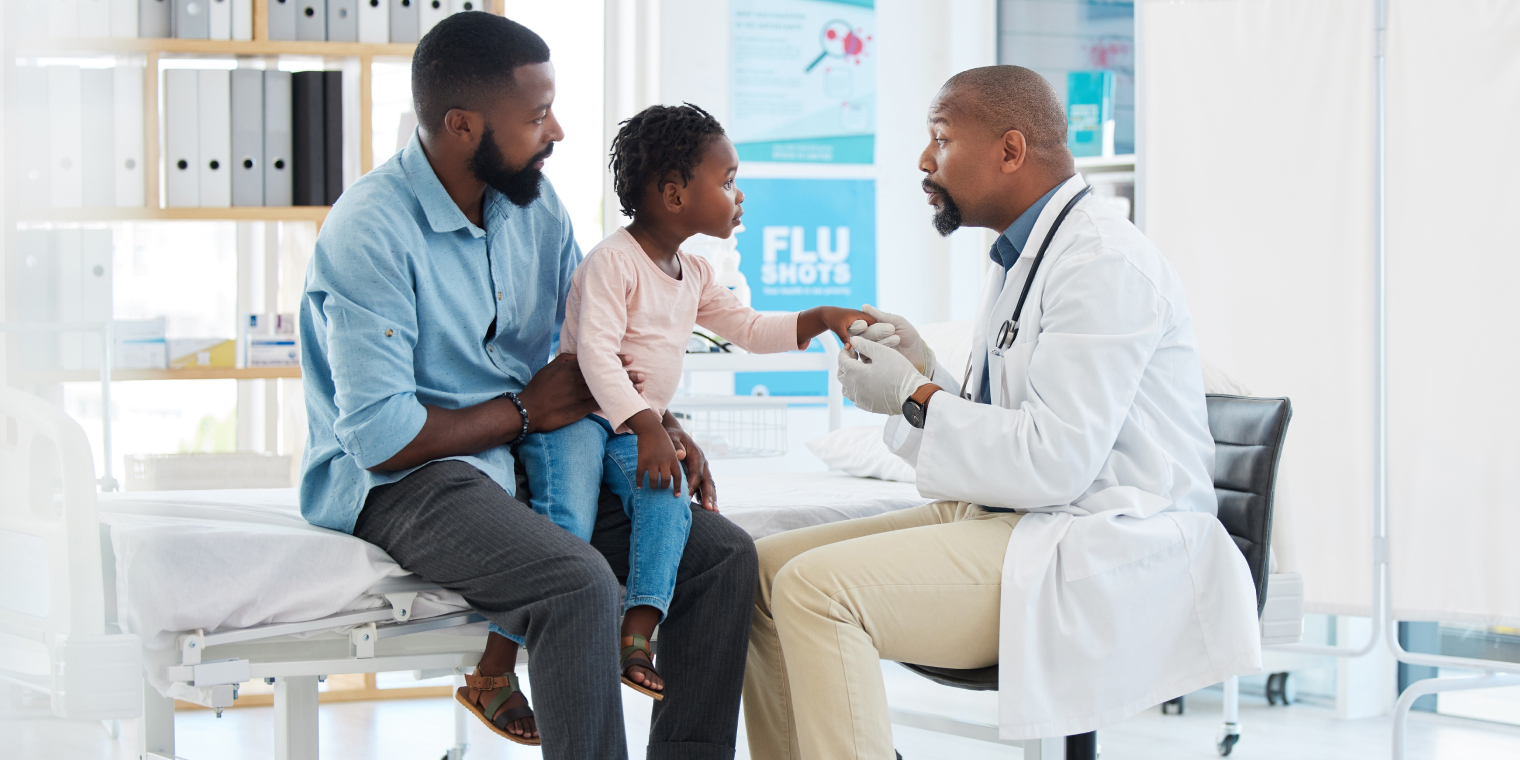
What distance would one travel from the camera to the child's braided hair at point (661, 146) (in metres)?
1.77

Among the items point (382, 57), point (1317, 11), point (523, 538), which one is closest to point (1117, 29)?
point (1317, 11)

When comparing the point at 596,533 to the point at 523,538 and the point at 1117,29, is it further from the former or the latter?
the point at 1117,29

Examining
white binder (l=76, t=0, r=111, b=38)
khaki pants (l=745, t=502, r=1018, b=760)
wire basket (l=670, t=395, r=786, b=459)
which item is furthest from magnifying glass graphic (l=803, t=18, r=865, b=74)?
white binder (l=76, t=0, r=111, b=38)

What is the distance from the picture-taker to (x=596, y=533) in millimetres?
1686

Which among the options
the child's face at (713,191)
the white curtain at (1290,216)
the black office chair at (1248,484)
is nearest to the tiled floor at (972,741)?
the white curtain at (1290,216)

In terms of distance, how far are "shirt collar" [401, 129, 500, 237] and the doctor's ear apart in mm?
773

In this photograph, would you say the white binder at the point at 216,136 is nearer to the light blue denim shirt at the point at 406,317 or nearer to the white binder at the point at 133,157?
the white binder at the point at 133,157

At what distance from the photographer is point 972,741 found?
2.80 meters

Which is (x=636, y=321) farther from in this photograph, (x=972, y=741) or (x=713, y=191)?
(x=972, y=741)

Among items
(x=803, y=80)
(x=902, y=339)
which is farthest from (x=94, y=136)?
(x=803, y=80)

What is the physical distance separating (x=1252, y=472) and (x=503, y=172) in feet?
3.78

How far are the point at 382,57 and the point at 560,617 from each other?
216 cm

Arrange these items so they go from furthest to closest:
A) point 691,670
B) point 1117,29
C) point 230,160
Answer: point 1117,29, point 230,160, point 691,670

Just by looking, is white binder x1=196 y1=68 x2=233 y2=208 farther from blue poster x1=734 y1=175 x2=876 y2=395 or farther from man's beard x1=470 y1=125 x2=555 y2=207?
blue poster x1=734 y1=175 x2=876 y2=395
